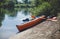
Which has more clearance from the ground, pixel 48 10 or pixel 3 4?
pixel 48 10

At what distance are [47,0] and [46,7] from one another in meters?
3.90

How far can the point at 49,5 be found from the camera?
31875 millimetres

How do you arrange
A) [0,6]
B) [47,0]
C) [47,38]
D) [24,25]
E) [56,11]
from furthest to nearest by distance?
[0,6] < [47,0] < [56,11] < [24,25] < [47,38]

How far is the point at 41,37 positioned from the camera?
14.6 m

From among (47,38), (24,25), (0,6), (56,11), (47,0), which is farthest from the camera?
(0,6)

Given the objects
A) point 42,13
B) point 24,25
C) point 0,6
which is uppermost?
point 24,25

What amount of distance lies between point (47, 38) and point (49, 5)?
18.3 metres

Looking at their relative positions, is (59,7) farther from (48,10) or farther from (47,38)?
(47,38)

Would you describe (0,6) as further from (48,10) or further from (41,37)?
(41,37)

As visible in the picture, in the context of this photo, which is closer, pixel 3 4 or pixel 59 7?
pixel 59 7

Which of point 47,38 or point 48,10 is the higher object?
point 47,38

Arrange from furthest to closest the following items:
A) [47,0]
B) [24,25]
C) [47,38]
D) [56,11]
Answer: [47,0]
[56,11]
[24,25]
[47,38]

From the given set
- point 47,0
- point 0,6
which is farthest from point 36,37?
point 0,6

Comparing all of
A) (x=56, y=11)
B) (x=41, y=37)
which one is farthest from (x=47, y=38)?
(x=56, y=11)
